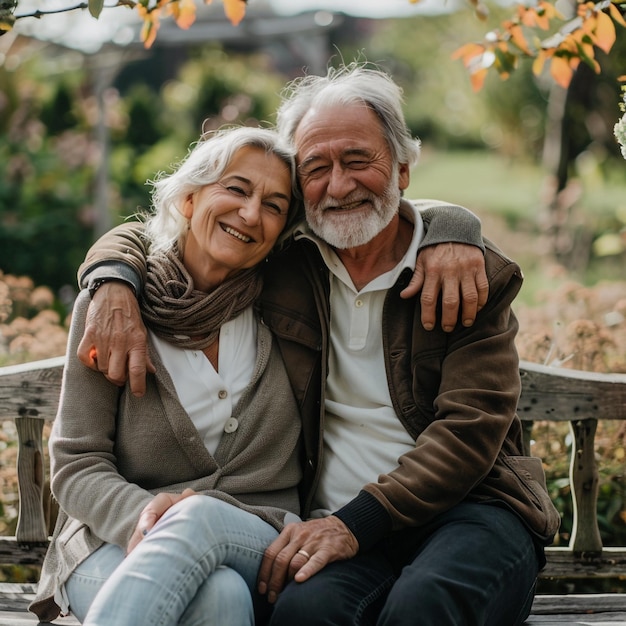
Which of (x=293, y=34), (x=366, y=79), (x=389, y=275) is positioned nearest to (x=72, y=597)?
(x=389, y=275)

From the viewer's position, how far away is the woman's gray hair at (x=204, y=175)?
2.73 m

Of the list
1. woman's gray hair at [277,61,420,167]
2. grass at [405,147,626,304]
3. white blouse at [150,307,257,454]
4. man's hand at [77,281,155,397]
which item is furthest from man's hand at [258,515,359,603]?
grass at [405,147,626,304]

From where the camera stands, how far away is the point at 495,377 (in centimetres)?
263

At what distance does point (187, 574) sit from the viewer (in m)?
2.21

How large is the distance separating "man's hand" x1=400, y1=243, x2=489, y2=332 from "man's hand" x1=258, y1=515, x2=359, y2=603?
0.66 m

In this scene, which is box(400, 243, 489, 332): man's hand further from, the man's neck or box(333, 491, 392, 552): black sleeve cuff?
box(333, 491, 392, 552): black sleeve cuff

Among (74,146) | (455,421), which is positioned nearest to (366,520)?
(455,421)

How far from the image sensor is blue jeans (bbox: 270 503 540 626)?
2.27 m

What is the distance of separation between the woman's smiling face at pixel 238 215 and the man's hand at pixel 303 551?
0.81 meters

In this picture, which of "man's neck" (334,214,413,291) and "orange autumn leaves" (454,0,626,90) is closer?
"man's neck" (334,214,413,291)

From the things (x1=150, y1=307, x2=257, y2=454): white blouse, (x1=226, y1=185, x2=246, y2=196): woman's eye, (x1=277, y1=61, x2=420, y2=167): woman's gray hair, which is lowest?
(x1=150, y1=307, x2=257, y2=454): white blouse

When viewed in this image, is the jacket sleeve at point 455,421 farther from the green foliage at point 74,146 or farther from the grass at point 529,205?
the green foliage at point 74,146

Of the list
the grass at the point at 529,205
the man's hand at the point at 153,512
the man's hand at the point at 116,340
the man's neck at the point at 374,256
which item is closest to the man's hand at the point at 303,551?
the man's hand at the point at 153,512

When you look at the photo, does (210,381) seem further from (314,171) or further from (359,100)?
(359,100)
